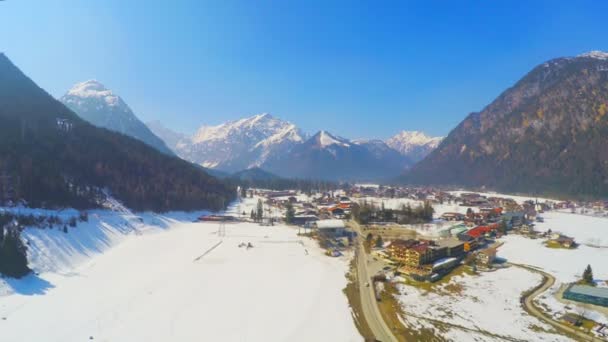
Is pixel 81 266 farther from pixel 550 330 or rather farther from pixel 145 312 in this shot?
pixel 550 330

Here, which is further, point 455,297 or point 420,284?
point 420,284

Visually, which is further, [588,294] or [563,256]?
[563,256]

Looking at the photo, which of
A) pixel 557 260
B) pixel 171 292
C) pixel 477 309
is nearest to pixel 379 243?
pixel 557 260

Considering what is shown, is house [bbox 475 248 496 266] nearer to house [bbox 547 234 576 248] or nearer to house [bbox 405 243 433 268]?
house [bbox 405 243 433 268]

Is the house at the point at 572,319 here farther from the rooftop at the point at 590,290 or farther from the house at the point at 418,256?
the house at the point at 418,256

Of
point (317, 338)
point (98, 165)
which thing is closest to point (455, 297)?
point (317, 338)

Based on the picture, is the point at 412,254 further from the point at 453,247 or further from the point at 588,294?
the point at 588,294

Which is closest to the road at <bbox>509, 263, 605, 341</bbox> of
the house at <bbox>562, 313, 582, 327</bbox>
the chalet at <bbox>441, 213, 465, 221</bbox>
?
the house at <bbox>562, 313, 582, 327</bbox>
